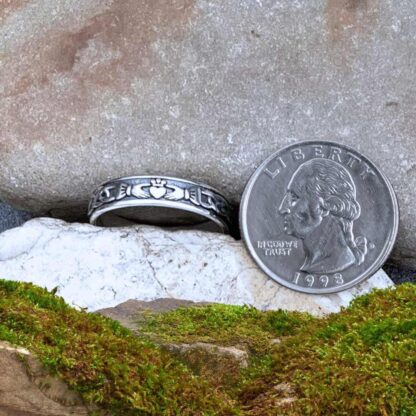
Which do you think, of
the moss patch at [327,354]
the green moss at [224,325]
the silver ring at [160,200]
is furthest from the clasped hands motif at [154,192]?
the moss patch at [327,354]

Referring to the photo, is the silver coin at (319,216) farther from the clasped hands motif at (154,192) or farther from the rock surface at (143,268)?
the clasped hands motif at (154,192)

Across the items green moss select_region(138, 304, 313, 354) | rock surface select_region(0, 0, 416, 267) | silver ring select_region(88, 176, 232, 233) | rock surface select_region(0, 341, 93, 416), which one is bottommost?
rock surface select_region(0, 341, 93, 416)

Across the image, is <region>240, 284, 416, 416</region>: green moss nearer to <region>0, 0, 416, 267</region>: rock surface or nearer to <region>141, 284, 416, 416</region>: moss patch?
<region>141, 284, 416, 416</region>: moss patch

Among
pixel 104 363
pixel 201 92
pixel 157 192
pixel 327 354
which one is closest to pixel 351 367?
pixel 327 354

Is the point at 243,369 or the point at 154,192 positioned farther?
the point at 154,192

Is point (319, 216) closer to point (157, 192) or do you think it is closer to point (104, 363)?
point (157, 192)

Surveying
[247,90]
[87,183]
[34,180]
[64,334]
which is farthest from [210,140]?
[64,334]

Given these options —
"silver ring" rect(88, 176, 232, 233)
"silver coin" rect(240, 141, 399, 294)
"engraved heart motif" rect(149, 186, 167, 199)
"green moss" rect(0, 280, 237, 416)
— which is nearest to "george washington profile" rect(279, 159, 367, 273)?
"silver coin" rect(240, 141, 399, 294)
